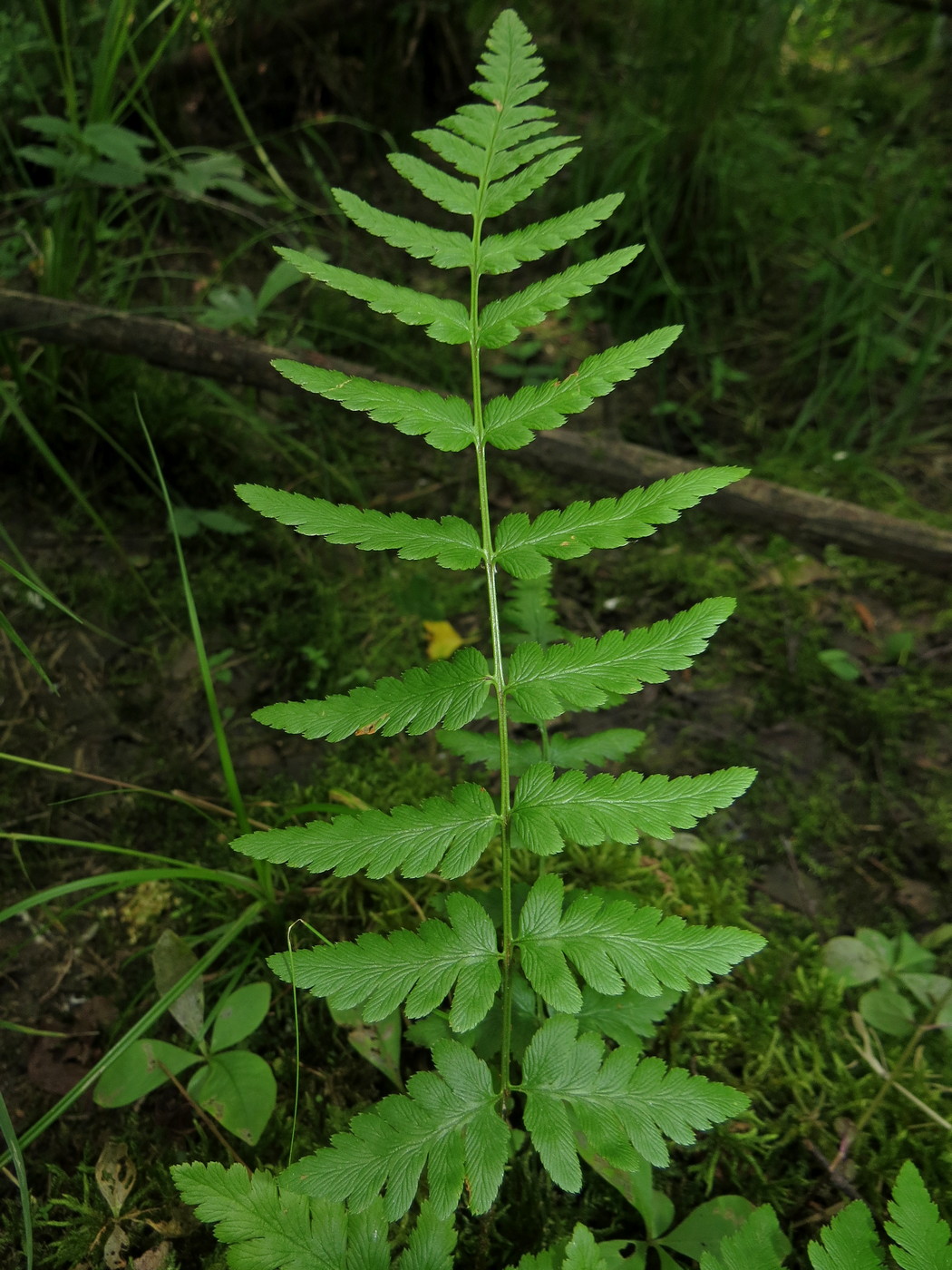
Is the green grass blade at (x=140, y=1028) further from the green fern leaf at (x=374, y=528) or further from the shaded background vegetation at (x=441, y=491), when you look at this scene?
the green fern leaf at (x=374, y=528)

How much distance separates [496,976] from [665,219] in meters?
3.87

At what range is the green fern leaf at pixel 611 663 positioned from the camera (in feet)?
4.24

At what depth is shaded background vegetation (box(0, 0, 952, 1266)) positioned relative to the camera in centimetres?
180

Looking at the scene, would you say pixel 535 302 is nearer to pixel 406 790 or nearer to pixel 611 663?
pixel 611 663

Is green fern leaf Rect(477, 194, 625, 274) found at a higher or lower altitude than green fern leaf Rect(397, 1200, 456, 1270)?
higher

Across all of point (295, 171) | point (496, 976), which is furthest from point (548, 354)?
point (496, 976)

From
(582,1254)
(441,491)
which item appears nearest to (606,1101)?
(582,1254)

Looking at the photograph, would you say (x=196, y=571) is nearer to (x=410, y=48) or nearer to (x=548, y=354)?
(x=548, y=354)

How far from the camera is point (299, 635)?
2.68 meters

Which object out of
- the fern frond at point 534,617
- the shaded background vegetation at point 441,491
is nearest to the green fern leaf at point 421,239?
the fern frond at point 534,617

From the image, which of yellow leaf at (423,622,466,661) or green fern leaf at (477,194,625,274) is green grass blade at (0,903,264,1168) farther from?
green fern leaf at (477,194,625,274)

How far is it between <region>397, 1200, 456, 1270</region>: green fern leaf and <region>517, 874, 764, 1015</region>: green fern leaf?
13.3 inches

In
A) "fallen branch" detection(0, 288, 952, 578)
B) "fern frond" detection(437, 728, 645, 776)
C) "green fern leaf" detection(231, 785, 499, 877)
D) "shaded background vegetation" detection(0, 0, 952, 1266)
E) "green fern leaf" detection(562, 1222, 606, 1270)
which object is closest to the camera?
"green fern leaf" detection(562, 1222, 606, 1270)

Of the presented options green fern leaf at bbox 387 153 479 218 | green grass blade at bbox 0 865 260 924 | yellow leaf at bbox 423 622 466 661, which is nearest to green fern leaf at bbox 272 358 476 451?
green fern leaf at bbox 387 153 479 218
